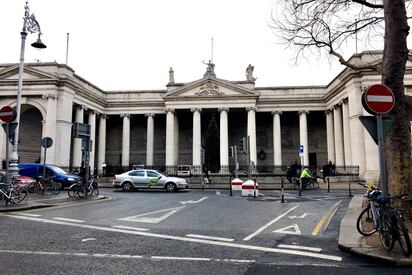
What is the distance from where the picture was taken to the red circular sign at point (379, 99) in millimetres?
6520

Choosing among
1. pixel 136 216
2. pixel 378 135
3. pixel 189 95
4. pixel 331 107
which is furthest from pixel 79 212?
pixel 331 107

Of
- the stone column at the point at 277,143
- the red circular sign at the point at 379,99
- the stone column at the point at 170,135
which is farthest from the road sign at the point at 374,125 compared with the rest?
the stone column at the point at 170,135

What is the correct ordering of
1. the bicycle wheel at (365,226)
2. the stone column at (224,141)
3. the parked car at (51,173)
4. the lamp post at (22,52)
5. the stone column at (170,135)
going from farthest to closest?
the stone column at (170,135) → the stone column at (224,141) → the parked car at (51,173) → the lamp post at (22,52) → the bicycle wheel at (365,226)

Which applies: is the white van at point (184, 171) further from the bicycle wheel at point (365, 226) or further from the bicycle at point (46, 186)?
the bicycle wheel at point (365, 226)

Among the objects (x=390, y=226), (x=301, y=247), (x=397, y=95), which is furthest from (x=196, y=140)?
(x=390, y=226)

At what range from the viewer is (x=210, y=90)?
45.2 meters

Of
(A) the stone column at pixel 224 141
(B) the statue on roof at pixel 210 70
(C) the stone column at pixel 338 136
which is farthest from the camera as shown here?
(B) the statue on roof at pixel 210 70

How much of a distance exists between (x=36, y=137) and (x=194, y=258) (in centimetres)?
4347

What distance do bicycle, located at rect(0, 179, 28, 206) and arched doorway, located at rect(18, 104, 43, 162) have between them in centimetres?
2938

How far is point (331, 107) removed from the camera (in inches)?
1719

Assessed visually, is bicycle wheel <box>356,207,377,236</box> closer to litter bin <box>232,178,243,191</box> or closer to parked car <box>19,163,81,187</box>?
litter bin <box>232,178,243,191</box>

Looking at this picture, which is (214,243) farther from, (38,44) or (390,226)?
(38,44)

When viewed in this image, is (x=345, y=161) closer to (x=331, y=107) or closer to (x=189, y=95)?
(x=331, y=107)

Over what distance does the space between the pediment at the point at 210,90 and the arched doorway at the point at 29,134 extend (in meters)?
16.3
